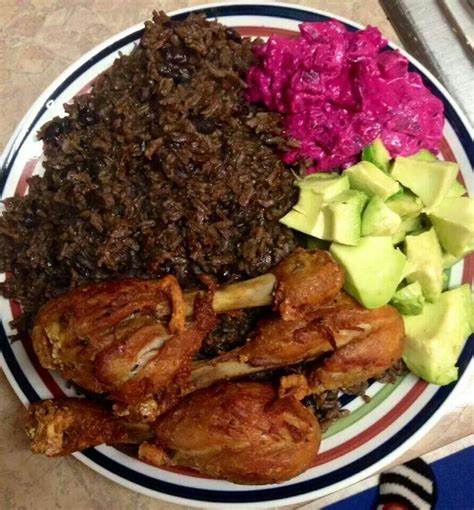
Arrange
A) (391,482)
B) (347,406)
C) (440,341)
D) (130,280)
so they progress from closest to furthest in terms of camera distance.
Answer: (130,280) < (440,341) < (347,406) < (391,482)

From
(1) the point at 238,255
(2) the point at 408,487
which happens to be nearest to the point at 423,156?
(1) the point at 238,255

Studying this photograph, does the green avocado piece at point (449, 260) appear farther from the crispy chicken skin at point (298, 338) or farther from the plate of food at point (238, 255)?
the crispy chicken skin at point (298, 338)

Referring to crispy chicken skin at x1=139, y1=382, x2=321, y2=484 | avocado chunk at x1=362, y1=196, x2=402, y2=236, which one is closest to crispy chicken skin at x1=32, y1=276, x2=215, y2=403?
crispy chicken skin at x1=139, y1=382, x2=321, y2=484

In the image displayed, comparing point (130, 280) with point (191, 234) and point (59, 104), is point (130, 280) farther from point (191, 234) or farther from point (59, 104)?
point (59, 104)

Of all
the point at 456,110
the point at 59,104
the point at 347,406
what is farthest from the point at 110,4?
the point at 347,406

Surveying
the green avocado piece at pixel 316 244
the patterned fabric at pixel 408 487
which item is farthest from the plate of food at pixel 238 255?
the patterned fabric at pixel 408 487

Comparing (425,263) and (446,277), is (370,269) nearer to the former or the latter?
(425,263)

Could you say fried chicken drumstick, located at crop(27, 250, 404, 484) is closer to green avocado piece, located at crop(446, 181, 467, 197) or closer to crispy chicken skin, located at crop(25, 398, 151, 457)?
crispy chicken skin, located at crop(25, 398, 151, 457)
